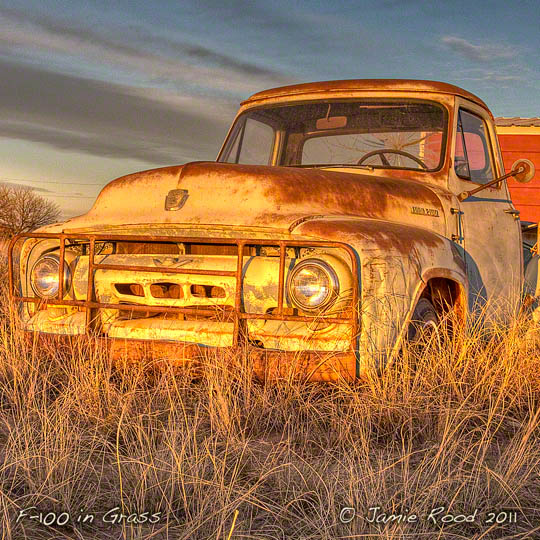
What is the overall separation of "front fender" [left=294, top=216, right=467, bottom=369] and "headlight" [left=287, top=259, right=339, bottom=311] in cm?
13

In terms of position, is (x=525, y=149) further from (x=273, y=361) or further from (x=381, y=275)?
(x=273, y=361)

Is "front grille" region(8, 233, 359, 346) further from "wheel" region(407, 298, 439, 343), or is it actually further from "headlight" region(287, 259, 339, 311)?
"wheel" region(407, 298, 439, 343)

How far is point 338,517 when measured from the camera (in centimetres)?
244

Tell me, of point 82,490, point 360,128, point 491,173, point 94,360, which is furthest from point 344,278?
point 491,173

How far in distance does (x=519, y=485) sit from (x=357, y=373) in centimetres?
99

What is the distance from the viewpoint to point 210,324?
3.84 metres

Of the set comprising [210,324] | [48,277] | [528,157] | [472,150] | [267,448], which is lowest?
[267,448]

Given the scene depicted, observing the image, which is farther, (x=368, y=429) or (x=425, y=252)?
(x=425, y=252)

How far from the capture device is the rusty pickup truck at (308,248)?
11.7ft

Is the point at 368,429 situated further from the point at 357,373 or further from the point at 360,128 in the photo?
the point at 360,128

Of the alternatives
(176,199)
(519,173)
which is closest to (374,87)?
(519,173)

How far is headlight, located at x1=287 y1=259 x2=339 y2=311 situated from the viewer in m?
3.56

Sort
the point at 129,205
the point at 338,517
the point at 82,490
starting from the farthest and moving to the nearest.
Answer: the point at 129,205, the point at 82,490, the point at 338,517

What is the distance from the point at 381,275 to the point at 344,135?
2046 mm
